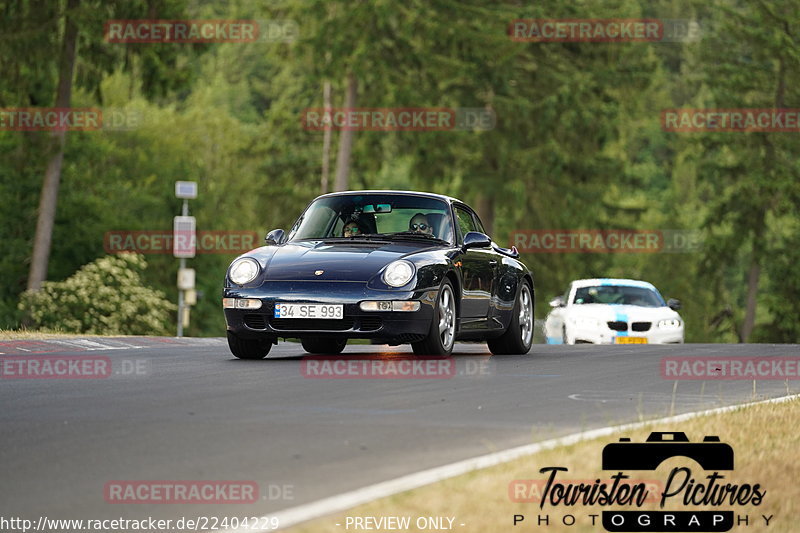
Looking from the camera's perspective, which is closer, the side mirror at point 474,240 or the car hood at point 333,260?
the car hood at point 333,260

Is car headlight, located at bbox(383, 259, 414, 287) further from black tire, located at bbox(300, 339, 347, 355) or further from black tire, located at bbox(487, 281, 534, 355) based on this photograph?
black tire, located at bbox(487, 281, 534, 355)

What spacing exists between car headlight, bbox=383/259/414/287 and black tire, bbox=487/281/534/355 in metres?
3.20

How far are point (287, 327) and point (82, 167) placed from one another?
43.0m

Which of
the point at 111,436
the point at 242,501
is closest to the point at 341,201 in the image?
the point at 111,436

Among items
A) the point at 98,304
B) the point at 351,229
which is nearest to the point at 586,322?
the point at 351,229

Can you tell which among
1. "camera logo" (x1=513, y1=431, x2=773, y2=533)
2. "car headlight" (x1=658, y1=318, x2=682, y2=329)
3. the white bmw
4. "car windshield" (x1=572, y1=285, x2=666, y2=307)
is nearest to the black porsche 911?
"camera logo" (x1=513, y1=431, x2=773, y2=533)

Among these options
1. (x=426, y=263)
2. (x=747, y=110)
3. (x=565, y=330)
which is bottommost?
(x=565, y=330)

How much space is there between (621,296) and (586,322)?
1.69m

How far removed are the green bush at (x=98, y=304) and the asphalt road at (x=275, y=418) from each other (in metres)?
20.9

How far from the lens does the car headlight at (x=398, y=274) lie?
1494 cm

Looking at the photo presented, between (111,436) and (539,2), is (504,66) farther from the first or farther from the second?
(111,436)

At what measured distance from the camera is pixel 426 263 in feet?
50.2

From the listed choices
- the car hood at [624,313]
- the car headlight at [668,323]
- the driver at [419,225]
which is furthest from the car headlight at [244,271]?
the car headlight at [668,323]

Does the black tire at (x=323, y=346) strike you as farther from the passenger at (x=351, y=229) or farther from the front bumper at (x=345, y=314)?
the front bumper at (x=345, y=314)
